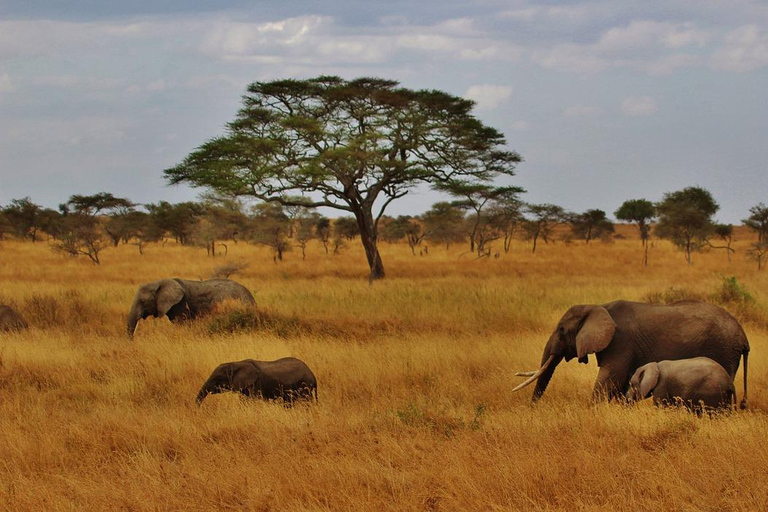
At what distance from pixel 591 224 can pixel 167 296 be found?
49313 mm

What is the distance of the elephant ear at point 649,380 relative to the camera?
6305 millimetres

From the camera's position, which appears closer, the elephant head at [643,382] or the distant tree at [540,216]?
the elephant head at [643,382]

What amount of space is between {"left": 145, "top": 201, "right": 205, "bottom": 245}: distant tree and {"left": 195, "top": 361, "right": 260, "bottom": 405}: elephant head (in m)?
40.5

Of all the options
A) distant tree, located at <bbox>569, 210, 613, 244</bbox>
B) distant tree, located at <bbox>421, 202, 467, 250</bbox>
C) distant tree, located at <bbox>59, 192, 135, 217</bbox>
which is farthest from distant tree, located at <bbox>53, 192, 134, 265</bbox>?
distant tree, located at <bbox>569, 210, 613, 244</bbox>

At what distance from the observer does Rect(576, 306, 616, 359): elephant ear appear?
689 centimetres

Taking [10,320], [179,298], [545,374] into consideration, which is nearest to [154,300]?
[179,298]

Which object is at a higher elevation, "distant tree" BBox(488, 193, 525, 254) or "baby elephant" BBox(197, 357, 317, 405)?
"distant tree" BBox(488, 193, 525, 254)

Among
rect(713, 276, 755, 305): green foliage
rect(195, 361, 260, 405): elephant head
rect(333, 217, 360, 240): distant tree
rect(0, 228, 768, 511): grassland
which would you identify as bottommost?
rect(0, 228, 768, 511): grassland

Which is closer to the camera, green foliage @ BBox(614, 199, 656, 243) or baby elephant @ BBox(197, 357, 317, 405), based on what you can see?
baby elephant @ BBox(197, 357, 317, 405)

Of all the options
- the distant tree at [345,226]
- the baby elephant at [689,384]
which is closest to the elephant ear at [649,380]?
the baby elephant at [689,384]

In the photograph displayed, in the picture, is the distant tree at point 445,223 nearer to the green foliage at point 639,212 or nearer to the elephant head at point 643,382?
the green foliage at point 639,212

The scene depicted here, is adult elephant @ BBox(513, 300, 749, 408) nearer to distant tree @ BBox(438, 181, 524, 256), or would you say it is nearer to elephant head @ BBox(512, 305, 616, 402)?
elephant head @ BBox(512, 305, 616, 402)

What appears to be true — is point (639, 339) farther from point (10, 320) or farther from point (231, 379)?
point (10, 320)

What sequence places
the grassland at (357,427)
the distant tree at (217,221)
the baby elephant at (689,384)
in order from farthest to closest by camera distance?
the distant tree at (217,221)
the baby elephant at (689,384)
the grassland at (357,427)
